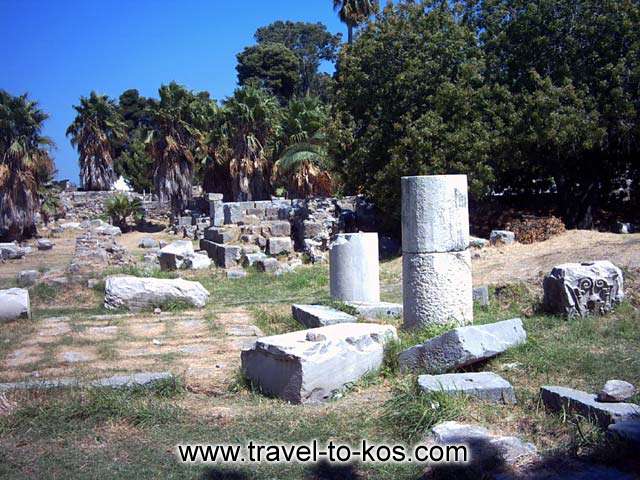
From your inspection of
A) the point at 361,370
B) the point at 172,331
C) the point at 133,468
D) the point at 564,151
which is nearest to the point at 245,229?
the point at 564,151

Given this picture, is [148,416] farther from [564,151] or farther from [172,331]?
[564,151]

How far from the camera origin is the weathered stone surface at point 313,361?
20.9 feet

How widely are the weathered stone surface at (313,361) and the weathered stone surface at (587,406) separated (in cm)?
189

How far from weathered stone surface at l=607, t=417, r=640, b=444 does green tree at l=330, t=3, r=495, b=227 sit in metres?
13.8

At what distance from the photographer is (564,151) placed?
19.9 metres

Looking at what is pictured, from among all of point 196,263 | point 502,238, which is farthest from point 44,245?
point 502,238

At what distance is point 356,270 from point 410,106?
9737 mm

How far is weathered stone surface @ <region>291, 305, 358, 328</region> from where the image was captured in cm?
920

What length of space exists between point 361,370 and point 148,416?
7.22 ft

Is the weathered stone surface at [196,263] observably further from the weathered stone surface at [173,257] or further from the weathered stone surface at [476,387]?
the weathered stone surface at [476,387]

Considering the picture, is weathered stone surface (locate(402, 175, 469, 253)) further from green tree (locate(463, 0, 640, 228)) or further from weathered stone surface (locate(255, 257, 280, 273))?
green tree (locate(463, 0, 640, 228))

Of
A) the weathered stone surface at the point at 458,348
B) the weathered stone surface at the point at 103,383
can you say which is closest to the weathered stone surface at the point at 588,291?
the weathered stone surface at the point at 458,348

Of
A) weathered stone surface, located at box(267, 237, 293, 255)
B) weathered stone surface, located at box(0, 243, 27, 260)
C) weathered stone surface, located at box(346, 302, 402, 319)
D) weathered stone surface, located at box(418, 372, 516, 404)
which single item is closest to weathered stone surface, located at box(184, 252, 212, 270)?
weathered stone surface, located at box(267, 237, 293, 255)

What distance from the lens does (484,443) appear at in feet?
15.7
